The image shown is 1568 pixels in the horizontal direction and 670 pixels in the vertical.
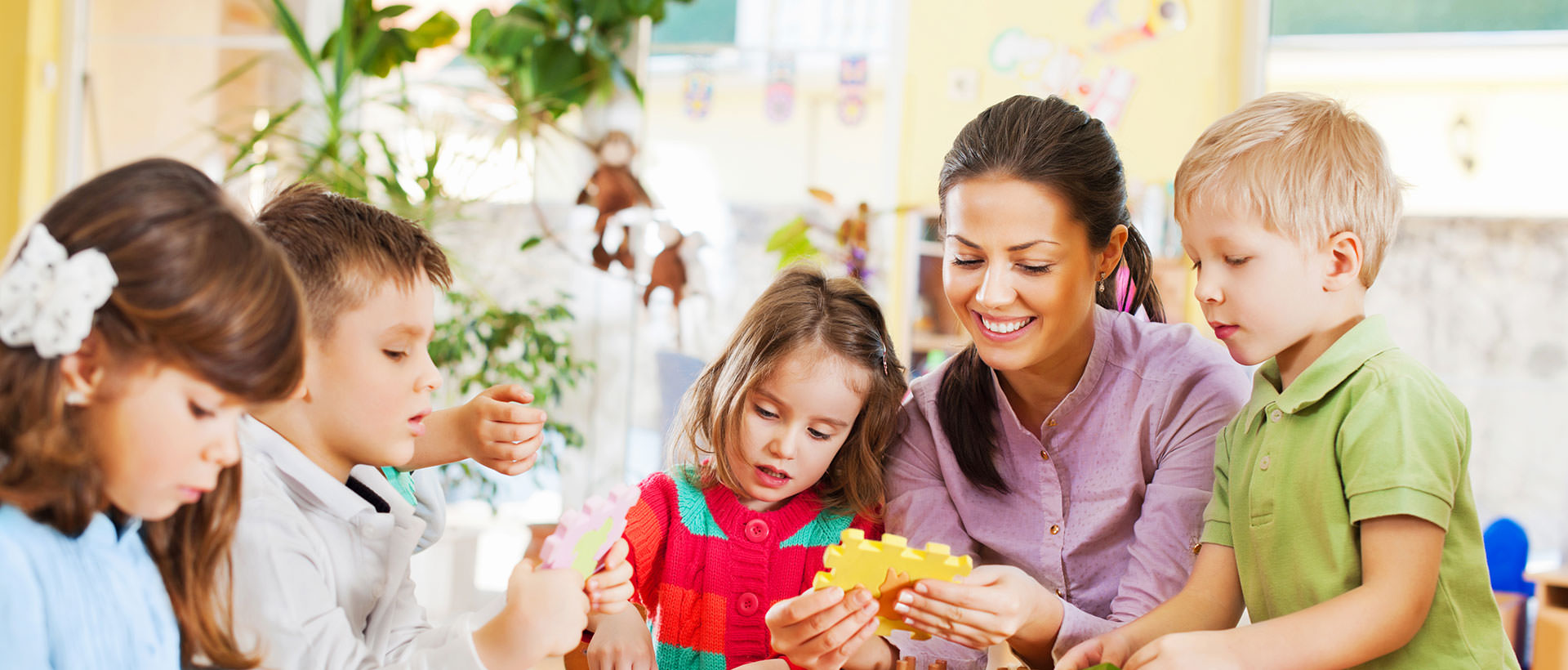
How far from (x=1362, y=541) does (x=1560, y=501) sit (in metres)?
3.67

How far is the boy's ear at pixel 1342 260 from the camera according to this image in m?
1.21

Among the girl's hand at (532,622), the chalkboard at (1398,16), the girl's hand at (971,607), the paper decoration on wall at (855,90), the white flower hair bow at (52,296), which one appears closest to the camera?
the white flower hair bow at (52,296)

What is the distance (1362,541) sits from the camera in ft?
3.68

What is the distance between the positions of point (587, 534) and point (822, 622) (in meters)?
0.28

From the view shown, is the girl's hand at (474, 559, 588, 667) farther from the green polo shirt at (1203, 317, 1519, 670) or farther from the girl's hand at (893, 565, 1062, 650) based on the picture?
the green polo shirt at (1203, 317, 1519, 670)

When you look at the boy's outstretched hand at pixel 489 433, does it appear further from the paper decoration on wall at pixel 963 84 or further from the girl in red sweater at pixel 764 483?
the paper decoration on wall at pixel 963 84

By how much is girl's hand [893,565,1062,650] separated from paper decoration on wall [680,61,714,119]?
3291mm

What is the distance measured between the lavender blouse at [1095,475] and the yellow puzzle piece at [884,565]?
1.01 feet

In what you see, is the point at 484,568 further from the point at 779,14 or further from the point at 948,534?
the point at 948,534

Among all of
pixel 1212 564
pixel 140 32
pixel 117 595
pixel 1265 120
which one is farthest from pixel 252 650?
pixel 140 32

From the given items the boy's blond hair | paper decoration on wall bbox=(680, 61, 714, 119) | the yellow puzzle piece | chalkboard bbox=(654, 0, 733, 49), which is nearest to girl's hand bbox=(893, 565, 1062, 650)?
the yellow puzzle piece

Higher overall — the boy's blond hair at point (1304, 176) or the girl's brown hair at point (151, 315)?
the boy's blond hair at point (1304, 176)

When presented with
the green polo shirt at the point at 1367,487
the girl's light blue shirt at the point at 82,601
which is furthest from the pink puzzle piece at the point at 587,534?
the green polo shirt at the point at 1367,487

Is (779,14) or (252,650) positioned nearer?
(252,650)
